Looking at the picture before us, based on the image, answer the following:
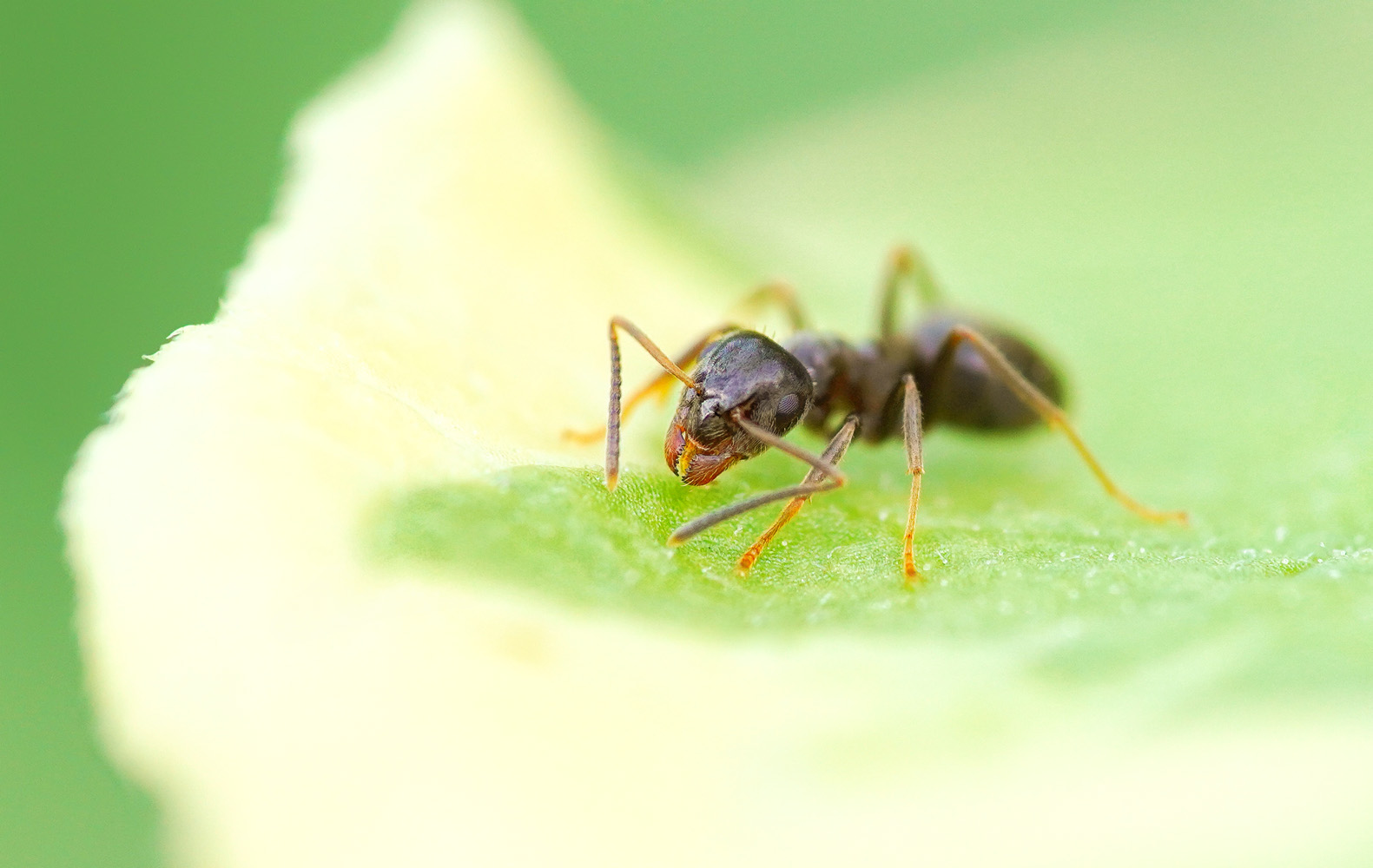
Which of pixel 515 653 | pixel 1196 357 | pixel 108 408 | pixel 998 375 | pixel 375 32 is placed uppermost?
pixel 375 32

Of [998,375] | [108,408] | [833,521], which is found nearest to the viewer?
[108,408]

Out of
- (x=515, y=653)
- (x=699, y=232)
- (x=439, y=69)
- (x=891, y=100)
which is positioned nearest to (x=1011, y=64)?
(x=891, y=100)

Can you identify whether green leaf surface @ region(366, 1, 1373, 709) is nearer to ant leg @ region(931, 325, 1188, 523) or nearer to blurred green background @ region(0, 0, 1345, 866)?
ant leg @ region(931, 325, 1188, 523)

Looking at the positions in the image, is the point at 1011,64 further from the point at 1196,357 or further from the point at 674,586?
the point at 674,586

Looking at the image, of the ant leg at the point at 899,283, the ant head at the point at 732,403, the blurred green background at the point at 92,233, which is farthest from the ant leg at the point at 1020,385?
the blurred green background at the point at 92,233

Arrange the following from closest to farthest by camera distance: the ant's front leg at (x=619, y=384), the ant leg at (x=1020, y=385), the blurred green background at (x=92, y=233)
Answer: the ant's front leg at (x=619, y=384)
the blurred green background at (x=92, y=233)
the ant leg at (x=1020, y=385)

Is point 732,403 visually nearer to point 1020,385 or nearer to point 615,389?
point 615,389

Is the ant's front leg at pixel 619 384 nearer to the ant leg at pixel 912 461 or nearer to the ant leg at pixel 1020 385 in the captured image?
the ant leg at pixel 912 461

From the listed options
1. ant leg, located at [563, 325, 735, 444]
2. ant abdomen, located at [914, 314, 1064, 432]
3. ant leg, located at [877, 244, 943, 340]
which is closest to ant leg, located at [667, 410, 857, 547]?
ant leg, located at [563, 325, 735, 444]
